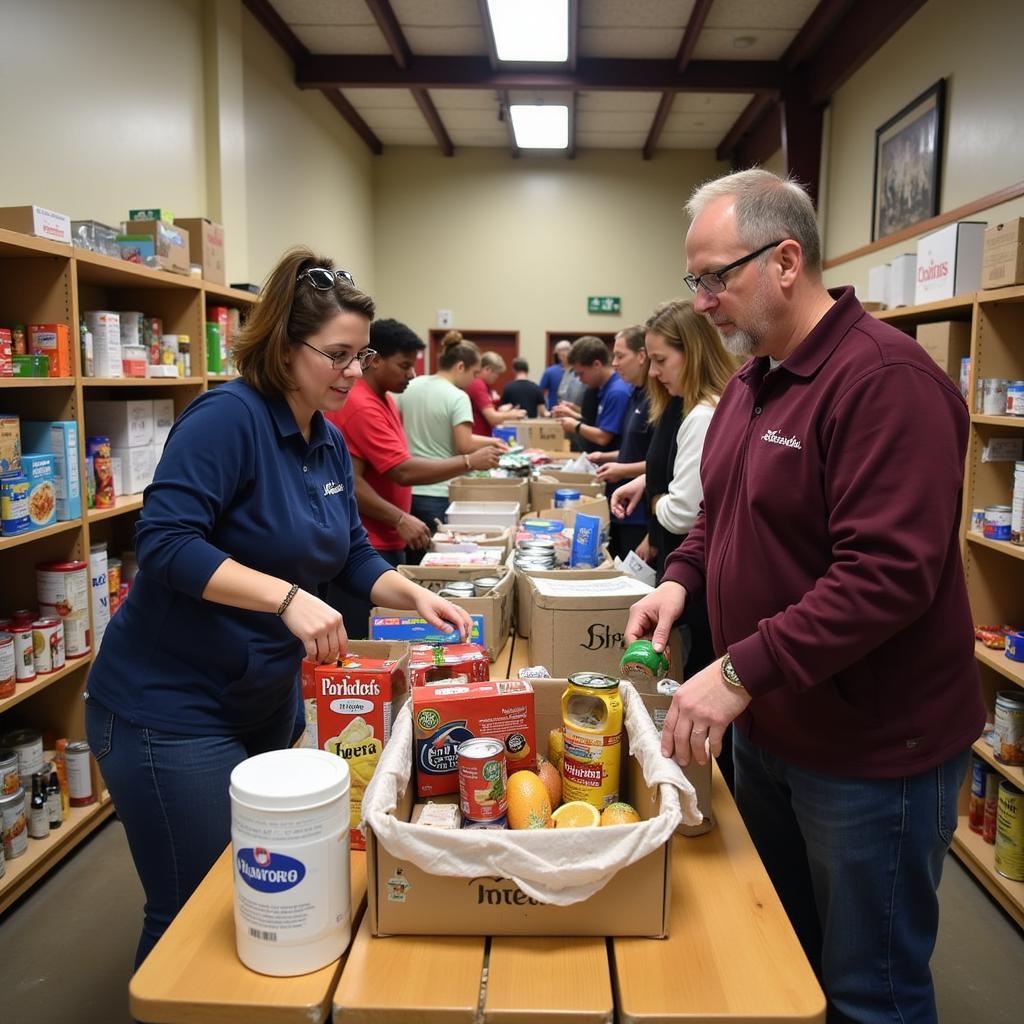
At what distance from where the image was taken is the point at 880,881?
1.41m

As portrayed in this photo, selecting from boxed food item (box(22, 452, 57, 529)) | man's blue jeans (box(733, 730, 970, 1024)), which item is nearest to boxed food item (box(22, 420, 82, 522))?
boxed food item (box(22, 452, 57, 529))

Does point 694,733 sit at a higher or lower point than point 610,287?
lower

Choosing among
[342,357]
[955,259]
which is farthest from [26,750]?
[955,259]

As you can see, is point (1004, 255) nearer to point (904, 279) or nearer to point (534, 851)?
point (904, 279)

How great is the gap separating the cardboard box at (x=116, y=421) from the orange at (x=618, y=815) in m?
2.92

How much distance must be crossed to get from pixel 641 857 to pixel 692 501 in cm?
171

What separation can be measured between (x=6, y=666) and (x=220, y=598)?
70.2 inches

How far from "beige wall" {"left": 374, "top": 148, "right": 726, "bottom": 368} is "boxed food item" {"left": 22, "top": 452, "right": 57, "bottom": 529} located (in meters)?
8.36

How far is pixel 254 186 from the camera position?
652 cm

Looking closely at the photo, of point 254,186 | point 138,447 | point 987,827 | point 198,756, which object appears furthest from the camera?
point 254,186

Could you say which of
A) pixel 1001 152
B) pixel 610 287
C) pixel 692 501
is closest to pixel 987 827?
pixel 692 501

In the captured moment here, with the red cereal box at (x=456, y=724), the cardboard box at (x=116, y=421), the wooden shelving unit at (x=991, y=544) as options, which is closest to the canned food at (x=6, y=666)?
the cardboard box at (x=116, y=421)

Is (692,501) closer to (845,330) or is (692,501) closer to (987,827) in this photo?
(845,330)

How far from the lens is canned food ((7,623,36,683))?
290cm
